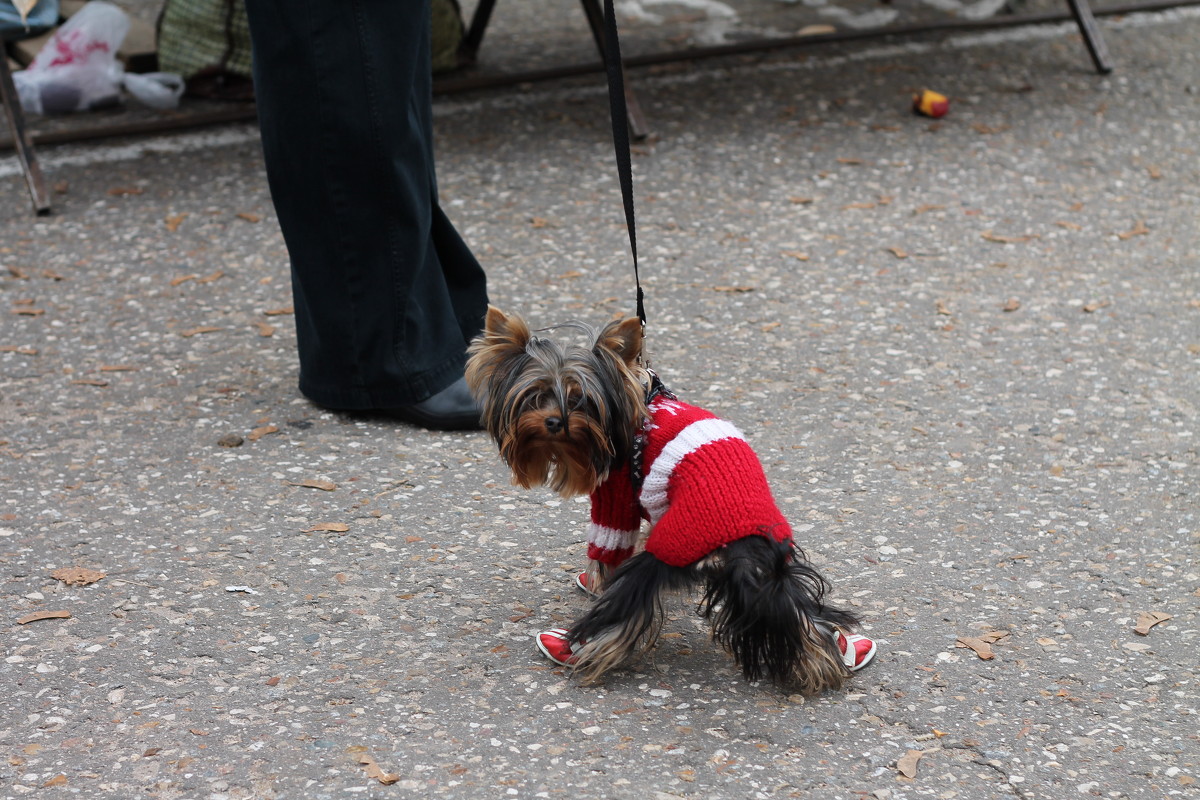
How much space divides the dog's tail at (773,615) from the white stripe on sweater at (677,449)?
0.18 m

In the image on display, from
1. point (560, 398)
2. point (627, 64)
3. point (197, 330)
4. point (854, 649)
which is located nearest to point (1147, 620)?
point (854, 649)

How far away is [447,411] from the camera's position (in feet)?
11.9

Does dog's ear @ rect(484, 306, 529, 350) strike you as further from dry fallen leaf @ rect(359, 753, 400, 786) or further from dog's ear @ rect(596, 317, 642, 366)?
dry fallen leaf @ rect(359, 753, 400, 786)

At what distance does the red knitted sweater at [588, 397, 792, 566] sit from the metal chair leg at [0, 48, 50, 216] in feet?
11.4

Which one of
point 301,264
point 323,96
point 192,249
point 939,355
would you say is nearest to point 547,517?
point 301,264

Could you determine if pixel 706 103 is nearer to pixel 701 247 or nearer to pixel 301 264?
pixel 701 247

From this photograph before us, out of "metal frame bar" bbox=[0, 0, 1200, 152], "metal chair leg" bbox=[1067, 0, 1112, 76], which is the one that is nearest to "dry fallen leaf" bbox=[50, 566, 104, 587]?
"metal frame bar" bbox=[0, 0, 1200, 152]

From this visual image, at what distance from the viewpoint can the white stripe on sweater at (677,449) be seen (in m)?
2.40

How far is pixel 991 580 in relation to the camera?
2949mm

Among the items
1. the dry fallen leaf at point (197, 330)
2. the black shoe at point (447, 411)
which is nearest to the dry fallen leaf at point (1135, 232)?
the black shoe at point (447, 411)

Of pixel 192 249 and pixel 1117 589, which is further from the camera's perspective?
pixel 192 249

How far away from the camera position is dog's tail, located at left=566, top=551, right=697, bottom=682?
2.44m

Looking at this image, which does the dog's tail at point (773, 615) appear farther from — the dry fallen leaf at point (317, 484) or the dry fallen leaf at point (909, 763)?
the dry fallen leaf at point (317, 484)

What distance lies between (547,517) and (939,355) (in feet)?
5.19
